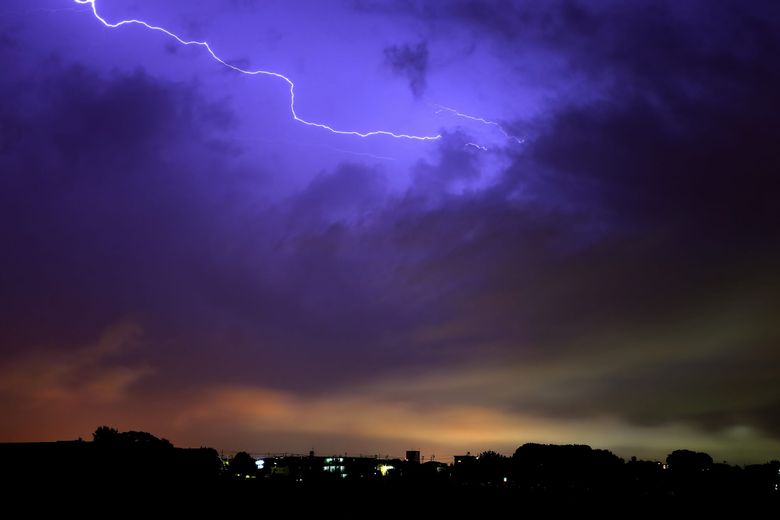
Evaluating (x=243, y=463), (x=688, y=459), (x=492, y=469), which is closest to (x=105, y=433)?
(x=243, y=463)

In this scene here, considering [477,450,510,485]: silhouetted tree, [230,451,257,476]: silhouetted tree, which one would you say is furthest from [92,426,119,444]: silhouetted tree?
[477,450,510,485]: silhouetted tree

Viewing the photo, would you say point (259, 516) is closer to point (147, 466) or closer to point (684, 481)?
point (147, 466)

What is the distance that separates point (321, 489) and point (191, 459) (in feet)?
46.5

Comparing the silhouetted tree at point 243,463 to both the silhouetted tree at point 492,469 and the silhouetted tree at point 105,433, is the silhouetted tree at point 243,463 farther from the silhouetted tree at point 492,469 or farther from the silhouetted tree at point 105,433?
the silhouetted tree at point 492,469

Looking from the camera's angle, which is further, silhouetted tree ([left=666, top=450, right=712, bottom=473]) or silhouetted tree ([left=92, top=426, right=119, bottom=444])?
silhouetted tree ([left=666, top=450, right=712, bottom=473])

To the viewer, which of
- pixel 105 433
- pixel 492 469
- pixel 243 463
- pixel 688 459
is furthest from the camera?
pixel 688 459

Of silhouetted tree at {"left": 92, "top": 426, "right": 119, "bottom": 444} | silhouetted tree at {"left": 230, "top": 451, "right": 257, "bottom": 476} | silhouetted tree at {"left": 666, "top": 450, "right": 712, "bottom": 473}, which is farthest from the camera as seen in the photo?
silhouetted tree at {"left": 666, "top": 450, "right": 712, "bottom": 473}

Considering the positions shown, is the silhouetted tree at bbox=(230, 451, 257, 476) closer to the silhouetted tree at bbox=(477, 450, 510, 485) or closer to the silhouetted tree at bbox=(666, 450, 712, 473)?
the silhouetted tree at bbox=(477, 450, 510, 485)

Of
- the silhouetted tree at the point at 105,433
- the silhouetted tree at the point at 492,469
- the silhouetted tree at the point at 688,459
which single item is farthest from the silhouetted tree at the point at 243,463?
the silhouetted tree at the point at 688,459

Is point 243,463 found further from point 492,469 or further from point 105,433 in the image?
point 492,469

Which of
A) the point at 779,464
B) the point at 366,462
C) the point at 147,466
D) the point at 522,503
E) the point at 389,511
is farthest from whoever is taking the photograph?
the point at 779,464

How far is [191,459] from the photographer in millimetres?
44062

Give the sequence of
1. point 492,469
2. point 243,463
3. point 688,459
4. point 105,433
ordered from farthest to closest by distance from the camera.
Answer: point 688,459 → point 492,469 → point 243,463 → point 105,433

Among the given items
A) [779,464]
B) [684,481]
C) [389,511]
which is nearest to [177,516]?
[389,511]
